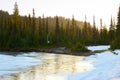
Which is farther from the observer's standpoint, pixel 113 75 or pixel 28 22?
pixel 28 22

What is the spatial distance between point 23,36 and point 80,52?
3033cm

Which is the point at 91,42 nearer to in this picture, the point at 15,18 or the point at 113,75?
the point at 15,18

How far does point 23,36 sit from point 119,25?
27.7 meters

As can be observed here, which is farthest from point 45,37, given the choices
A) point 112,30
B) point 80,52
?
point 80,52

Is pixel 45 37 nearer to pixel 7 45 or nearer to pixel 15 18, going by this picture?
pixel 15 18

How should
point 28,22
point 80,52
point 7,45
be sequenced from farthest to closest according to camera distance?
point 28,22, point 7,45, point 80,52

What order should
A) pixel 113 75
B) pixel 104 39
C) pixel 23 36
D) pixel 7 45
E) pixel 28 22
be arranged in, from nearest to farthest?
pixel 113 75
pixel 7 45
pixel 23 36
pixel 104 39
pixel 28 22

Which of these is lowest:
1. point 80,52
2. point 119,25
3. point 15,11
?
point 80,52

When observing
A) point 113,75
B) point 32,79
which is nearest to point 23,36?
point 32,79

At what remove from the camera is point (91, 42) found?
275ft

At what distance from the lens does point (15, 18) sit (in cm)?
8231

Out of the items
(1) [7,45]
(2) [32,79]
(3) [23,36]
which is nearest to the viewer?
(2) [32,79]

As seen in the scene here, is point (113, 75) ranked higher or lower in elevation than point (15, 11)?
lower

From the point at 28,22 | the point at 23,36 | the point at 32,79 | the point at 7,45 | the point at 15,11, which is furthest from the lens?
the point at 28,22
